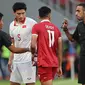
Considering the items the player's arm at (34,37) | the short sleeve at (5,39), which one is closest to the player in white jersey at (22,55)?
the player's arm at (34,37)

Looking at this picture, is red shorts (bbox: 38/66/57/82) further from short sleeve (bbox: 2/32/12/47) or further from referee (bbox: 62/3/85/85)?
short sleeve (bbox: 2/32/12/47)

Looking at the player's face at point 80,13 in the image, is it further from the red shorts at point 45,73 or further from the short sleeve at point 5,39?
the short sleeve at point 5,39

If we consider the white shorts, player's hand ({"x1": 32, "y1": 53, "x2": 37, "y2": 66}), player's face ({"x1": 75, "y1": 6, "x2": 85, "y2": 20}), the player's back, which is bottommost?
the white shorts

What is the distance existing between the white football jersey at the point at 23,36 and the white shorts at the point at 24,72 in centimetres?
10

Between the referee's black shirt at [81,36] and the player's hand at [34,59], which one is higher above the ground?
the referee's black shirt at [81,36]

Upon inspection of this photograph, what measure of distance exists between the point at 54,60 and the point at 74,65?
14.4 m

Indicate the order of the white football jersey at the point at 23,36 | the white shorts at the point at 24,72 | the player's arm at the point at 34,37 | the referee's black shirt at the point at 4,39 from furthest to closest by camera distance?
1. the white shorts at the point at 24,72
2. the white football jersey at the point at 23,36
3. the player's arm at the point at 34,37
4. the referee's black shirt at the point at 4,39

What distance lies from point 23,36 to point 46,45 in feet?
2.54

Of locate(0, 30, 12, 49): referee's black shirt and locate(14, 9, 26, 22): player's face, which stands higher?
locate(14, 9, 26, 22): player's face

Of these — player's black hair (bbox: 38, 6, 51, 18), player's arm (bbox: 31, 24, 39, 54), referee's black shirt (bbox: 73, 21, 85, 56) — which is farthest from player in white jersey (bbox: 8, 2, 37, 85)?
referee's black shirt (bbox: 73, 21, 85, 56)

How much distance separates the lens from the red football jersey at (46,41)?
998 cm

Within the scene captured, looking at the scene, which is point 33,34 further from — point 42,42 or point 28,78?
point 28,78

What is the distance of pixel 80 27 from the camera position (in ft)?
34.0

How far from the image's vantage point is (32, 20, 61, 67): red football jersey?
9.98 metres
